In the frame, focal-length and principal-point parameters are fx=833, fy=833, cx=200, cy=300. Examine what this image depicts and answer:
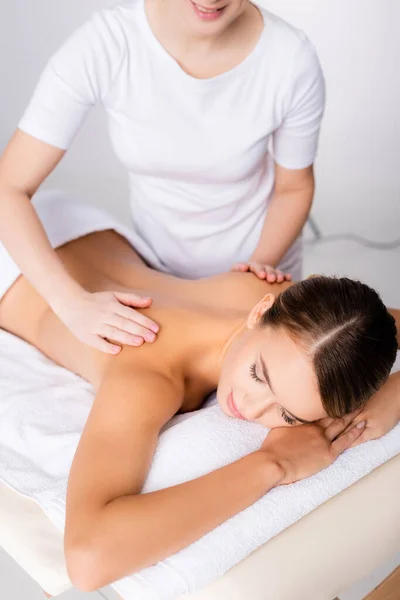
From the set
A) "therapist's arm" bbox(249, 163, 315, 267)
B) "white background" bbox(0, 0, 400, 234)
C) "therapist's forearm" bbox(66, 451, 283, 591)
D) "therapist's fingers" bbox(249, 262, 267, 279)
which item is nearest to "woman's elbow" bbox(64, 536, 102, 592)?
"therapist's forearm" bbox(66, 451, 283, 591)

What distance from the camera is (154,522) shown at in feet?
4.42

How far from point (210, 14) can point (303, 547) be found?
1051mm

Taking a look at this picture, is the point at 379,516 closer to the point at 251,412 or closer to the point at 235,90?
the point at 251,412

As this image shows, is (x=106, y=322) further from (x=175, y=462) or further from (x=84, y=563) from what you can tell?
(x=84, y=563)

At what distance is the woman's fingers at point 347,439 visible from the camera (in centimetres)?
158

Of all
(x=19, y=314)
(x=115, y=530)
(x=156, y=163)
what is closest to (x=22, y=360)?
(x=19, y=314)

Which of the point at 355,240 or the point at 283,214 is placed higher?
the point at 283,214

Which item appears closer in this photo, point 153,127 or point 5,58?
point 153,127

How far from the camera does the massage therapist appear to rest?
1.78 meters

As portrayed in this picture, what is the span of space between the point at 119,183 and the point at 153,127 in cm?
192

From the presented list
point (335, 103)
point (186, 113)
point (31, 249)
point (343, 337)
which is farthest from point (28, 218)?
point (335, 103)

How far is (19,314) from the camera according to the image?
6.78 ft

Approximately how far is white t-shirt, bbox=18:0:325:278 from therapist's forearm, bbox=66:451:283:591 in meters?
0.85

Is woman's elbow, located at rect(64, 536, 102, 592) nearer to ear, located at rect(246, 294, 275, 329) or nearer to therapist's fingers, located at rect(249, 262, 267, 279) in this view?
ear, located at rect(246, 294, 275, 329)
